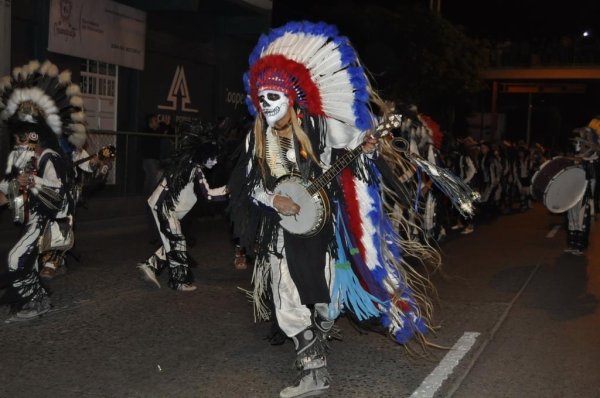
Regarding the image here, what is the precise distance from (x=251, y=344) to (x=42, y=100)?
9.25 ft

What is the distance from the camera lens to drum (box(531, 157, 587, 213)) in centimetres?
1080

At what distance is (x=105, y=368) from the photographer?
5.24m

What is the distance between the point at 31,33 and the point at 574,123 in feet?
184

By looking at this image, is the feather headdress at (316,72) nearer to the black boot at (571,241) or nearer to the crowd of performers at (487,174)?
the crowd of performers at (487,174)

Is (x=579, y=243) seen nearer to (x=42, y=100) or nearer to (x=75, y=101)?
(x=75, y=101)

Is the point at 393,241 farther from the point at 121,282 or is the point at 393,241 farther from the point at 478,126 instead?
the point at 478,126

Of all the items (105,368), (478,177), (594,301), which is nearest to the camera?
(105,368)

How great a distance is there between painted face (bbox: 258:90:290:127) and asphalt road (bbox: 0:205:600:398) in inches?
68.4

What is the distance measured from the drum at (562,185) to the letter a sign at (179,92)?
1008cm

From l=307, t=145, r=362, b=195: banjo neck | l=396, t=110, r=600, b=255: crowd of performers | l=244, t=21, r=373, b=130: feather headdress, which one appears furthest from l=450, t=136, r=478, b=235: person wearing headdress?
l=307, t=145, r=362, b=195: banjo neck

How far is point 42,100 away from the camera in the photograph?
6.68 meters

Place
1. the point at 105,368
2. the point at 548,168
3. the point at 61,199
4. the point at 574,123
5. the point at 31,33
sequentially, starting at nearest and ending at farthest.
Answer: the point at 105,368 → the point at 61,199 → the point at 548,168 → the point at 31,33 → the point at 574,123

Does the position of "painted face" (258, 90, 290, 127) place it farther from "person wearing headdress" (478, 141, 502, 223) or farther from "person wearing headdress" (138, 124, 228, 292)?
"person wearing headdress" (478, 141, 502, 223)

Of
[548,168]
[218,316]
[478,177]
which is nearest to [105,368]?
[218,316]
